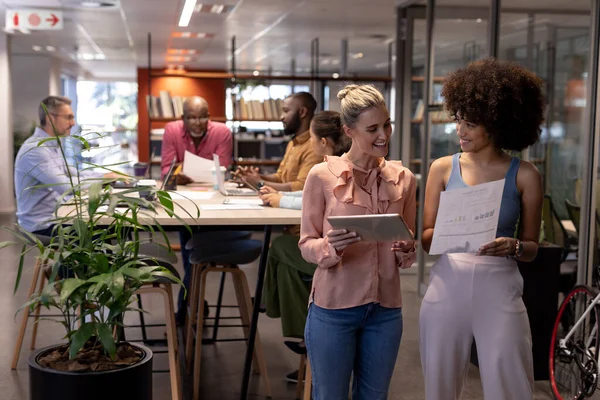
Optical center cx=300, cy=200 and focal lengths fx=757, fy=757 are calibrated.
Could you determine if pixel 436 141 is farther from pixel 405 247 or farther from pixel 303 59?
pixel 303 59

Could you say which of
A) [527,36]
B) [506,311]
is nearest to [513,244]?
[506,311]

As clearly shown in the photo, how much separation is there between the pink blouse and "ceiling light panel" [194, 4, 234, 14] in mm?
6989

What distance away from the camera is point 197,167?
5.39 meters

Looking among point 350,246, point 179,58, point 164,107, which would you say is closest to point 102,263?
point 350,246

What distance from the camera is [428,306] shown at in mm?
2439

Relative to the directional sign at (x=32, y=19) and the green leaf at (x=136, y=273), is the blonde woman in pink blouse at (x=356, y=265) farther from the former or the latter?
the directional sign at (x=32, y=19)

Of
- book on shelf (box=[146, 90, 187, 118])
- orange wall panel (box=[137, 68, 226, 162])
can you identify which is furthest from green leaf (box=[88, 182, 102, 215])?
orange wall panel (box=[137, 68, 226, 162])

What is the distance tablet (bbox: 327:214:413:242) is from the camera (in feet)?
7.09

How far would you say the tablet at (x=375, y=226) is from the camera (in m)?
2.16

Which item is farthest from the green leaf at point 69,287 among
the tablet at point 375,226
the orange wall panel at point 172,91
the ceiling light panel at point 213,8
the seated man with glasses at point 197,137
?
the orange wall panel at point 172,91

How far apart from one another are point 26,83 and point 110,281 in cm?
1682

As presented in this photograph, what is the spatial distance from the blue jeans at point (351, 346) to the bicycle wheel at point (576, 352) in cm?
173

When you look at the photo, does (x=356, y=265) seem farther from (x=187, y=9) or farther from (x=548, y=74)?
(x=187, y=9)

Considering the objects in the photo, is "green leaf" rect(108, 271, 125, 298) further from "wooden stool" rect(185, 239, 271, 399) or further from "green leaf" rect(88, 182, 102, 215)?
"wooden stool" rect(185, 239, 271, 399)
